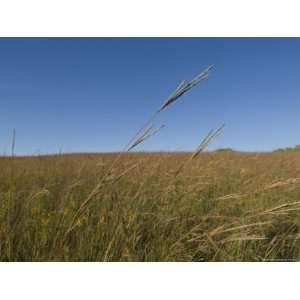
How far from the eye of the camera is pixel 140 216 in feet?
5.94
